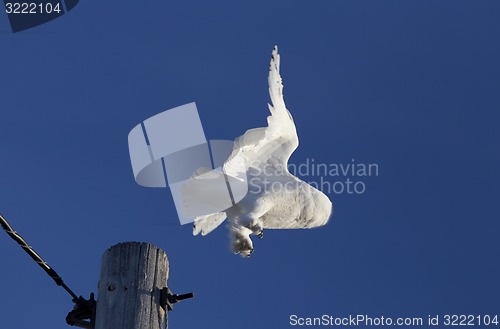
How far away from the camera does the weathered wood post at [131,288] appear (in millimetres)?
3861

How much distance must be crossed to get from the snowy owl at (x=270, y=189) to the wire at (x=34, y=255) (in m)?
1.41

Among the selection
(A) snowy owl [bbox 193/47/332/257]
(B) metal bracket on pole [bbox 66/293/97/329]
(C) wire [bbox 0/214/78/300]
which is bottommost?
(B) metal bracket on pole [bbox 66/293/97/329]

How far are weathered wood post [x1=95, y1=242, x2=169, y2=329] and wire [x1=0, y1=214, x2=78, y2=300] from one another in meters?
0.31

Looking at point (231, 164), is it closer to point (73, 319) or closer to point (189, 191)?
point (189, 191)

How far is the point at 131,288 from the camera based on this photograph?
389cm

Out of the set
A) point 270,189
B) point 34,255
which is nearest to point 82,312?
point 34,255

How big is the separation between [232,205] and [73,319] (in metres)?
1.82

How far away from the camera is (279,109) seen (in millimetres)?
6250

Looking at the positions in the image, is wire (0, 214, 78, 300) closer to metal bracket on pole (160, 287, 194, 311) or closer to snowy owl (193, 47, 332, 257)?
metal bracket on pole (160, 287, 194, 311)

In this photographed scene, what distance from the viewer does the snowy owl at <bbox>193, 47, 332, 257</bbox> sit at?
17.6 ft

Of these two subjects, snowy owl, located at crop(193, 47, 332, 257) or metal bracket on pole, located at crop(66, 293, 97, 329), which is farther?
snowy owl, located at crop(193, 47, 332, 257)

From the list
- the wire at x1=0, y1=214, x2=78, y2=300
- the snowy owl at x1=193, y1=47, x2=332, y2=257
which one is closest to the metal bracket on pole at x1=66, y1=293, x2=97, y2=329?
the wire at x1=0, y1=214, x2=78, y2=300

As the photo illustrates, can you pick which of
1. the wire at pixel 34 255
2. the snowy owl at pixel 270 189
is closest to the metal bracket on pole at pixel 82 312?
the wire at pixel 34 255

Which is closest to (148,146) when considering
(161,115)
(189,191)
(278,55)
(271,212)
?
(161,115)
